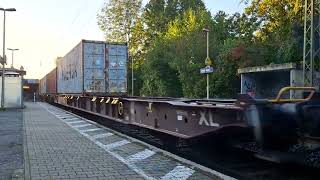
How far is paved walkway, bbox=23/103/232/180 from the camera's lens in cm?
793

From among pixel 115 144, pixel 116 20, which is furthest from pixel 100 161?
pixel 116 20

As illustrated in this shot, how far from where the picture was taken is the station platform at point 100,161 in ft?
26.0

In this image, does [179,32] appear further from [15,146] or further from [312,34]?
[15,146]

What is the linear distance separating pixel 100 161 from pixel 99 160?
0.13 m

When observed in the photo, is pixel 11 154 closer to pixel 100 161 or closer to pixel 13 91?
pixel 100 161

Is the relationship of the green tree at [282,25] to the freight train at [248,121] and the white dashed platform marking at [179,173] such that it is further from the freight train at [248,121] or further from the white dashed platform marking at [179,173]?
the white dashed platform marking at [179,173]

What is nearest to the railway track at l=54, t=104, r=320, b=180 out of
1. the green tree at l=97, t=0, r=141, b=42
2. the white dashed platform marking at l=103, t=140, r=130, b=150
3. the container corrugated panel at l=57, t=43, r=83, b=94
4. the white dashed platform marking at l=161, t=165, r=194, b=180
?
the white dashed platform marking at l=161, t=165, r=194, b=180

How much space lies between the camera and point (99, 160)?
31.1ft

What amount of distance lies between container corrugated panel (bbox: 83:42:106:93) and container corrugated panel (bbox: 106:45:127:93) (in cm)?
31

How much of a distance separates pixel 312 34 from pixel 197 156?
11.9 m

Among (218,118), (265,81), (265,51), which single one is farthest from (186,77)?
(218,118)

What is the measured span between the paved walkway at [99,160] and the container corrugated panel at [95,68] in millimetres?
9054

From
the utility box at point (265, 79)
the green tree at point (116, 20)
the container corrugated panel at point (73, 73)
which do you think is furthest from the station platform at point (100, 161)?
the green tree at point (116, 20)

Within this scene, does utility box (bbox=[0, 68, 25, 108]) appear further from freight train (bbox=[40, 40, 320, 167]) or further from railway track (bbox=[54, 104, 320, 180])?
railway track (bbox=[54, 104, 320, 180])
